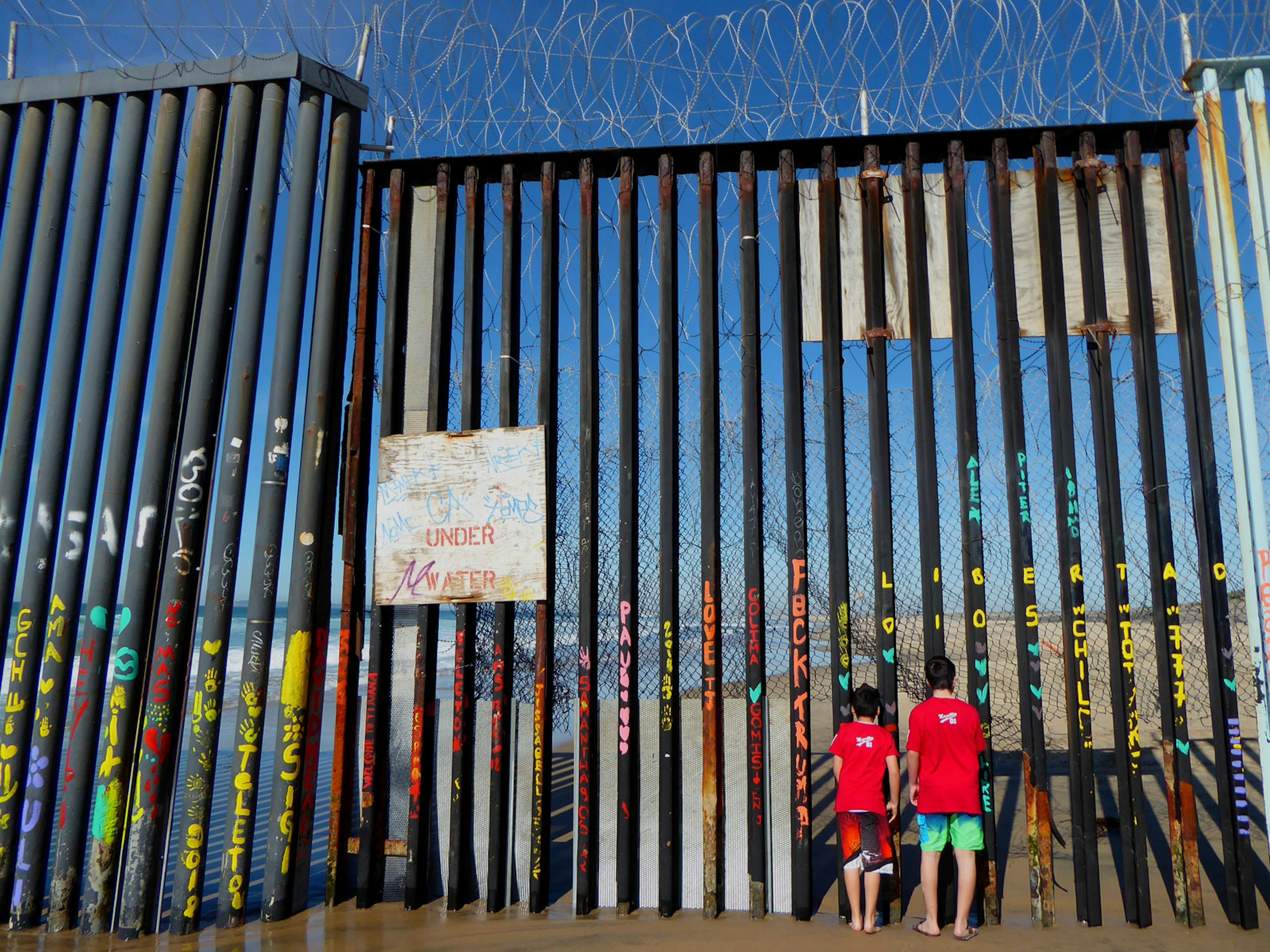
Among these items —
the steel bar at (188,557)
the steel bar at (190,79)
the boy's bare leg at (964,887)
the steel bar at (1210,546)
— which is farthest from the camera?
the steel bar at (190,79)

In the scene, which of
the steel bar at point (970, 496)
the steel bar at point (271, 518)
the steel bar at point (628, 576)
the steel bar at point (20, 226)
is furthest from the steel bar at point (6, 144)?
the steel bar at point (970, 496)

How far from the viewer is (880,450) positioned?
5340mm

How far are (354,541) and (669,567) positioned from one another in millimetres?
2061

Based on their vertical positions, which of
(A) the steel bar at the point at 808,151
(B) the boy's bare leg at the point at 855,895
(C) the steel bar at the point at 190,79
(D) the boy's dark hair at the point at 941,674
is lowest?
(B) the boy's bare leg at the point at 855,895

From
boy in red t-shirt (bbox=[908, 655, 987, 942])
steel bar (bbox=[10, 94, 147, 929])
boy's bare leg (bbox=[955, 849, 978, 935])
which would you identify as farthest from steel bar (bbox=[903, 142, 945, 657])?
steel bar (bbox=[10, 94, 147, 929])

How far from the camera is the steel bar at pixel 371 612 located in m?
5.42

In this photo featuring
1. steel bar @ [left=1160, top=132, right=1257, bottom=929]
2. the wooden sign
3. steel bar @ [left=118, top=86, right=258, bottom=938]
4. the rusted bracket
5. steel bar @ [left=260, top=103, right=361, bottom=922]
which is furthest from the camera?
the wooden sign

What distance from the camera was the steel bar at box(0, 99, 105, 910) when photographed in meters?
5.28

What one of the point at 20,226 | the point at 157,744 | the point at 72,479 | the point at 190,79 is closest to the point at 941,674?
the point at 157,744

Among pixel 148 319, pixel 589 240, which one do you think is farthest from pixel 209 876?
pixel 589 240

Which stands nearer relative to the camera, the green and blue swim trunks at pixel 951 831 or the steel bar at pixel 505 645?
the green and blue swim trunks at pixel 951 831

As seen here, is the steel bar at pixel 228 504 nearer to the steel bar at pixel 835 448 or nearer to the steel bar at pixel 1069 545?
the steel bar at pixel 835 448

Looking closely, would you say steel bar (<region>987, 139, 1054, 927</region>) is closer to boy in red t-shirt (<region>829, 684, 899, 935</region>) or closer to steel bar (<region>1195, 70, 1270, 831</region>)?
boy in red t-shirt (<region>829, 684, 899, 935</region>)

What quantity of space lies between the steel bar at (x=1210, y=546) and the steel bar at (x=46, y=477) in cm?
666
